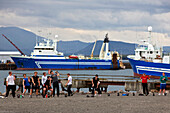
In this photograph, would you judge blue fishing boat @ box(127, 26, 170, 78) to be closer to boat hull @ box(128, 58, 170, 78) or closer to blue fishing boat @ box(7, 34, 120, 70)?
boat hull @ box(128, 58, 170, 78)

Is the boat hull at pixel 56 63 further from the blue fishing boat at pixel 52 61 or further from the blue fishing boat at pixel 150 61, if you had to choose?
the blue fishing boat at pixel 150 61

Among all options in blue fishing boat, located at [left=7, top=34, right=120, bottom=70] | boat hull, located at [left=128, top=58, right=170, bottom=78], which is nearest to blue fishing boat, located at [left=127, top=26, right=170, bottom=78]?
boat hull, located at [left=128, top=58, right=170, bottom=78]

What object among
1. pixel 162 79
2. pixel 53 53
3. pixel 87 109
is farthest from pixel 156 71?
pixel 53 53

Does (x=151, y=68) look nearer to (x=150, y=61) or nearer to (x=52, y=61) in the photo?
(x=150, y=61)

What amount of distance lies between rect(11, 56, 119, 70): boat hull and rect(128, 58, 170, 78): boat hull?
48.1 meters

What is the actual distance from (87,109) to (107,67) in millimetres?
97458

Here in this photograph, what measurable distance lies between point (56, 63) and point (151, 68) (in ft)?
178

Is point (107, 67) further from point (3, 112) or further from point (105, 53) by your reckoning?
point (3, 112)

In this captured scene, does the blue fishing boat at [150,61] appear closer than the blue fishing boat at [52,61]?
Yes

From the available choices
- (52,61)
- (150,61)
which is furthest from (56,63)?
(150,61)

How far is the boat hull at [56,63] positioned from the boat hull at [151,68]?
4812 cm

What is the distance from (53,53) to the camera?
109 meters

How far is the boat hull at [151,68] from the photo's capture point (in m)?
55.2

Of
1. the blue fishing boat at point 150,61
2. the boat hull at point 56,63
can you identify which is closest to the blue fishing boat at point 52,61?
the boat hull at point 56,63
